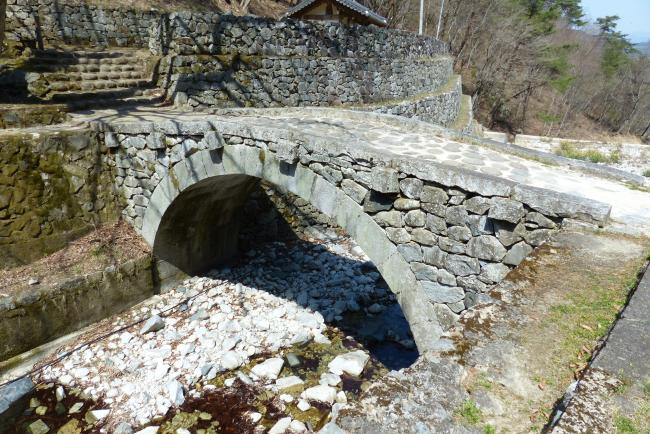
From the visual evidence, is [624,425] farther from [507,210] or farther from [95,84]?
[95,84]

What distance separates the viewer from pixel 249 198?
35.6 feet

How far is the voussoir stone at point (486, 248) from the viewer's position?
394 centimetres

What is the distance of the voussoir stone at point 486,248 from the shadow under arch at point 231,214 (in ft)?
2.53

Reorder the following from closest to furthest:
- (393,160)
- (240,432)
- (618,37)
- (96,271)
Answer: (393,160) → (240,432) → (96,271) → (618,37)

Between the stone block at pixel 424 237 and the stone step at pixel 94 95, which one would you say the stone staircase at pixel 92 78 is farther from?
the stone block at pixel 424 237

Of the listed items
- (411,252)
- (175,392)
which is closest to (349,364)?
(175,392)

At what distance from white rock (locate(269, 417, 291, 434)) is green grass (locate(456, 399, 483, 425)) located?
4.38 metres

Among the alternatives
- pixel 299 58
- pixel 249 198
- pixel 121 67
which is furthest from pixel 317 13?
pixel 249 198

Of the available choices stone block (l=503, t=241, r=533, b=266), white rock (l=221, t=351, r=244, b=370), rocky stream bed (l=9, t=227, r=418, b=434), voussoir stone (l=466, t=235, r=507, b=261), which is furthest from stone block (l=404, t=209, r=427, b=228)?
white rock (l=221, t=351, r=244, b=370)

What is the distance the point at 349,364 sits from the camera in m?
7.02

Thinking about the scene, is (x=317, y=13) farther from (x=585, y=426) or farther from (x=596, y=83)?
(x=596, y=83)

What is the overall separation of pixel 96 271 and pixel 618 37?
4818cm

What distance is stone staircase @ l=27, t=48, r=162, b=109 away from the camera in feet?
31.1

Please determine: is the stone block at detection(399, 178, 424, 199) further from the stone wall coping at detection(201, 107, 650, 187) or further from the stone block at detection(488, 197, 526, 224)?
the stone wall coping at detection(201, 107, 650, 187)
